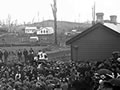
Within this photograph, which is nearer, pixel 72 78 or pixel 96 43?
pixel 72 78

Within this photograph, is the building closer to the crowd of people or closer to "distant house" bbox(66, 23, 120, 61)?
"distant house" bbox(66, 23, 120, 61)

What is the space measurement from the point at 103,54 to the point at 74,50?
2518 mm

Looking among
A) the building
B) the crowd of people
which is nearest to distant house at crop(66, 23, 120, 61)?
the building

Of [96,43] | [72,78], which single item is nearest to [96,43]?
[96,43]

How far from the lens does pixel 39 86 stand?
1112cm

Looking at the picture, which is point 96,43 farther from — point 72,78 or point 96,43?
point 72,78

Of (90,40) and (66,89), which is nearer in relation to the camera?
(66,89)

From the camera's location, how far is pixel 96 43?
20.9m

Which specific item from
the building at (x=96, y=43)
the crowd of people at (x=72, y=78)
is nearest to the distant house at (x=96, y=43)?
the building at (x=96, y=43)

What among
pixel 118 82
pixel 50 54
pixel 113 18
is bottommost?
pixel 50 54

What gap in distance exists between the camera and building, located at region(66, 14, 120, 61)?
65.9 feet

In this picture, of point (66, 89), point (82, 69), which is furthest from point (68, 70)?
point (66, 89)

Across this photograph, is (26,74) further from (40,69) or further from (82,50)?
(82,50)

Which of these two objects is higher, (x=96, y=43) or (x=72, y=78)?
(x=96, y=43)
